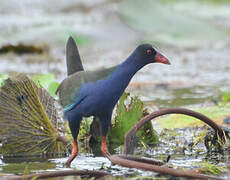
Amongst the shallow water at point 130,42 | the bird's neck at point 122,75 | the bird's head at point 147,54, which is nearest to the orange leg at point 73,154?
the bird's neck at point 122,75

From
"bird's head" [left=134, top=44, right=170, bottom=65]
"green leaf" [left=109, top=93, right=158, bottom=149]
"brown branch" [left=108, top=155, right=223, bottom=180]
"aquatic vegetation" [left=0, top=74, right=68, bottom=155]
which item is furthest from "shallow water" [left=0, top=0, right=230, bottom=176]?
"brown branch" [left=108, top=155, right=223, bottom=180]

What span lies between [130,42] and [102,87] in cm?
732

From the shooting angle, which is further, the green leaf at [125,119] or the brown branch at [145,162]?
the green leaf at [125,119]

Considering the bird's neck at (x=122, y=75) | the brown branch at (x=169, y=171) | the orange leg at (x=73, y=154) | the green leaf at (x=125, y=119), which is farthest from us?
the green leaf at (x=125, y=119)

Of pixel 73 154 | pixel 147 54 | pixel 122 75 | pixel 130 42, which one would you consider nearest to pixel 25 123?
pixel 73 154

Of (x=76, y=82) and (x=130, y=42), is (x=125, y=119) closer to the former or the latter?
(x=76, y=82)

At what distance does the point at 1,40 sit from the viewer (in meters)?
10.2

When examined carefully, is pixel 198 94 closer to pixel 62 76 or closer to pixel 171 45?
pixel 62 76

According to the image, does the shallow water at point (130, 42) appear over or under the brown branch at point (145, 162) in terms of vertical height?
over

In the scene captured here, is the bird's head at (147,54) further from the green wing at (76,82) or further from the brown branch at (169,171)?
the brown branch at (169,171)

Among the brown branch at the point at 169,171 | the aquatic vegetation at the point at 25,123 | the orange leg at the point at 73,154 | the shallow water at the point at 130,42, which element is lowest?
the brown branch at the point at 169,171

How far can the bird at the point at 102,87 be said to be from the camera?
3254mm

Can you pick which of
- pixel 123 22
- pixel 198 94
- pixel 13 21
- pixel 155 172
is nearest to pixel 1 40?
pixel 13 21

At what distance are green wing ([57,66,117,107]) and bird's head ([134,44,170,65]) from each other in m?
0.16
